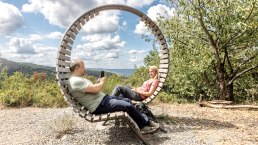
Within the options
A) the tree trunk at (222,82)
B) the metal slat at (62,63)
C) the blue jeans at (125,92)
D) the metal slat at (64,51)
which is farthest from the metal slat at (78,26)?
the tree trunk at (222,82)

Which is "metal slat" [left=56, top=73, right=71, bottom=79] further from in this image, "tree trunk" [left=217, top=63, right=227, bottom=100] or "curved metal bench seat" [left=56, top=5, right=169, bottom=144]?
"tree trunk" [left=217, top=63, right=227, bottom=100]

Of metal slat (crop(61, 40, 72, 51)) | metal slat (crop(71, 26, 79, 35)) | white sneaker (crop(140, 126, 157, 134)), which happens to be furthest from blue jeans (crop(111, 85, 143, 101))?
metal slat (crop(71, 26, 79, 35))

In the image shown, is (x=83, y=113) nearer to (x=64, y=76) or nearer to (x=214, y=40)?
(x=64, y=76)

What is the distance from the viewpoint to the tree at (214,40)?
12883 mm

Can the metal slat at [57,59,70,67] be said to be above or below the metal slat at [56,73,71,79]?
above

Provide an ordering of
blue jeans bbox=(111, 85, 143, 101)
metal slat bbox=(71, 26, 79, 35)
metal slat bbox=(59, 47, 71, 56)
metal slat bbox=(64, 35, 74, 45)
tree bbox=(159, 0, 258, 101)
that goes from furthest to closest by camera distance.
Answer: tree bbox=(159, 0, 258, 101)
blue jeans bbox=(111, 85, 143, 101)
metal slat bbox=(71, 26, 79, 35)
metal slat bbox=(64, 35, 74, 45)
metal slat bbox=(59, 47, 71, 56)

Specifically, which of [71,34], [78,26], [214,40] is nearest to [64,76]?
[71,34]

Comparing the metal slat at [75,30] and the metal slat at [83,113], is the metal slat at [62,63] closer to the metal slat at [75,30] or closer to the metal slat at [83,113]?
the metal slat at [75,30]

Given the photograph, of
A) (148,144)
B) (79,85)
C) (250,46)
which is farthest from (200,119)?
(250,46)

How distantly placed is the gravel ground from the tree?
4.41 m

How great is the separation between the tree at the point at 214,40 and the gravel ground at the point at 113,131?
441 cm

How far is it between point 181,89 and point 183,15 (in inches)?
142

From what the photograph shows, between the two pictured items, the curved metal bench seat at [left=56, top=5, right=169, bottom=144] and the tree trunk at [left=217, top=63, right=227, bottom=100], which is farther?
the tree trunk at [left=217, top=63, right=227, bottom=100]

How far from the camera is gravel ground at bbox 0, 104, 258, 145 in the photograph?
262 inches
